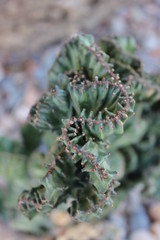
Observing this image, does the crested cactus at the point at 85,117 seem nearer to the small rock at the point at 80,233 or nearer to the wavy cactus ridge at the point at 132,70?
the wavy cactus ridge at the point at 132,70

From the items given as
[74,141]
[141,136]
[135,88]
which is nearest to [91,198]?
[74,141]

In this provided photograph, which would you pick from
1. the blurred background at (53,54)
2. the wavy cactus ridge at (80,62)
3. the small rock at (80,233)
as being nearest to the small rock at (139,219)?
the blurred background at (53,54)

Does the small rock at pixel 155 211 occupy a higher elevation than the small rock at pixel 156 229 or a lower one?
higher

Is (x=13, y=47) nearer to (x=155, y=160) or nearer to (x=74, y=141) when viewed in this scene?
(x=155, y=160)

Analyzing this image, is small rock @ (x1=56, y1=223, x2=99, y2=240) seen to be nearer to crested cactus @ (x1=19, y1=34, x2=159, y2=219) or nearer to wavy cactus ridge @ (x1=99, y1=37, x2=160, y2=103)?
crested cactus @ (x1=19, y1=34, x2=159, y2=219)

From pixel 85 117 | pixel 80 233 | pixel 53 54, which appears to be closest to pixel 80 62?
pixel 85 117

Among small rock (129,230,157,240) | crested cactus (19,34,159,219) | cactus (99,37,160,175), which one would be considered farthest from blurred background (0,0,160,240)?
crested cactus (19,34,159,219)
